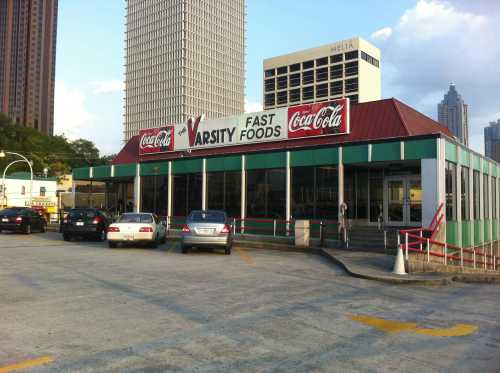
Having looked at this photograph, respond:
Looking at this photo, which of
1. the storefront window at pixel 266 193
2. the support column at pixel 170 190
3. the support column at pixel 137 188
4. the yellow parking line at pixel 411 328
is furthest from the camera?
the support column at pixel 137 188

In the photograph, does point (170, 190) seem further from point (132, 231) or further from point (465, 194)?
point (465, 194)

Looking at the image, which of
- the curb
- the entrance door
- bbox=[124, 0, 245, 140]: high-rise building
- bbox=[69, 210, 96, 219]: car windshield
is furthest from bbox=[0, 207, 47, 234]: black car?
bbox=[124, 0, 245, 140]: high-rise building

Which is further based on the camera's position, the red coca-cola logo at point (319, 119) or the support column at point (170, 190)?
the support column at point (170, 190)

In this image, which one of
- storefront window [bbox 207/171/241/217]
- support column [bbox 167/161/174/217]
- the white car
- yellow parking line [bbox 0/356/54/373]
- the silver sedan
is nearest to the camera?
yellow parking line [bbox 0/356/54/373]

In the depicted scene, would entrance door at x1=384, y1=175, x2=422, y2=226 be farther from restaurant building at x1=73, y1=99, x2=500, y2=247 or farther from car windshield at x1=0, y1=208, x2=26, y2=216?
car windshield at x1=0, y1=208, x2=26, y2=216

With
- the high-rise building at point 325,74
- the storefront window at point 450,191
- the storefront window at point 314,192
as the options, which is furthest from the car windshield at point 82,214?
the high-rise building at point 325,74

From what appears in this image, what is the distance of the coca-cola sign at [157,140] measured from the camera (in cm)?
3114

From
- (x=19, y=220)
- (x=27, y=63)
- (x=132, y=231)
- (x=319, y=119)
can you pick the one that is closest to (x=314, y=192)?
(x=319, y=119)

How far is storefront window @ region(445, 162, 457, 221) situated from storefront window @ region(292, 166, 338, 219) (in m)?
5.00

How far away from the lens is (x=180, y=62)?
572ft

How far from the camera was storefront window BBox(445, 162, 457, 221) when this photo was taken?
1858 cm

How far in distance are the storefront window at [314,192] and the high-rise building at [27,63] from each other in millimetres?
171873

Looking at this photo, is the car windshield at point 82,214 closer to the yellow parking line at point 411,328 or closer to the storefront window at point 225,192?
the storefront window at point 225,192

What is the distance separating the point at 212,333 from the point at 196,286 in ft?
12.9
